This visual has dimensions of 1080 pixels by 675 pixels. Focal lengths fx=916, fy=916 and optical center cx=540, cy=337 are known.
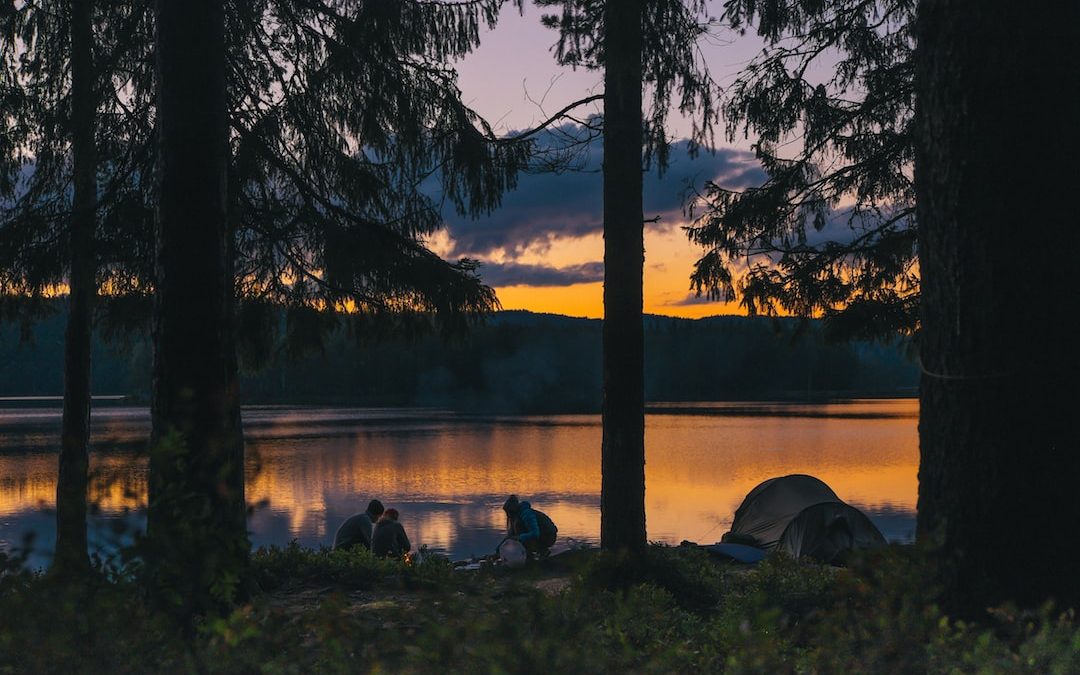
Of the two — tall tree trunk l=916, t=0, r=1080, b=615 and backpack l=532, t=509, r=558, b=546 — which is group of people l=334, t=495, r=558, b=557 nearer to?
backpack l=532, t=509, r=558, b=546

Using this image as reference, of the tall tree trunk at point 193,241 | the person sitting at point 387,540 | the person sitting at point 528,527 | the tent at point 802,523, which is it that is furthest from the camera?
the tent at point 802,523

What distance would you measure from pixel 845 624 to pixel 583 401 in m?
124

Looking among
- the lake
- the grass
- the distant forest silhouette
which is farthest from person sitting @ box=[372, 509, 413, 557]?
the distant forest silhouette

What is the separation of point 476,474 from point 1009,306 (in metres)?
35.1

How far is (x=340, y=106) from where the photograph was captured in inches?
383

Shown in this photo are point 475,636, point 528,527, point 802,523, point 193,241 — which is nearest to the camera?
point 475,636

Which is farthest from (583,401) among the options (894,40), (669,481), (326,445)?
(894,40)

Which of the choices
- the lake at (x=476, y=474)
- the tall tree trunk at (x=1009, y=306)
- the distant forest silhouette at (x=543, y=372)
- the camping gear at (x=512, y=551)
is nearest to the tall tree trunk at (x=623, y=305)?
the lake at (x=476, y=474)

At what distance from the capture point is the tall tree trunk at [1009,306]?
14.1ft

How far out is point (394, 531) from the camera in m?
12.4

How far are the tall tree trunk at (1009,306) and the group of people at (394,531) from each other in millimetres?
7931

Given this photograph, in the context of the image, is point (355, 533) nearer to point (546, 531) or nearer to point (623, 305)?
point (546, 531)

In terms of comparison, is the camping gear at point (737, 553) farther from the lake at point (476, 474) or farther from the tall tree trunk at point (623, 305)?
the tall tree trunk at point (623, 305)

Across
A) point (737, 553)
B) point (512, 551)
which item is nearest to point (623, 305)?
point (512, 551)
